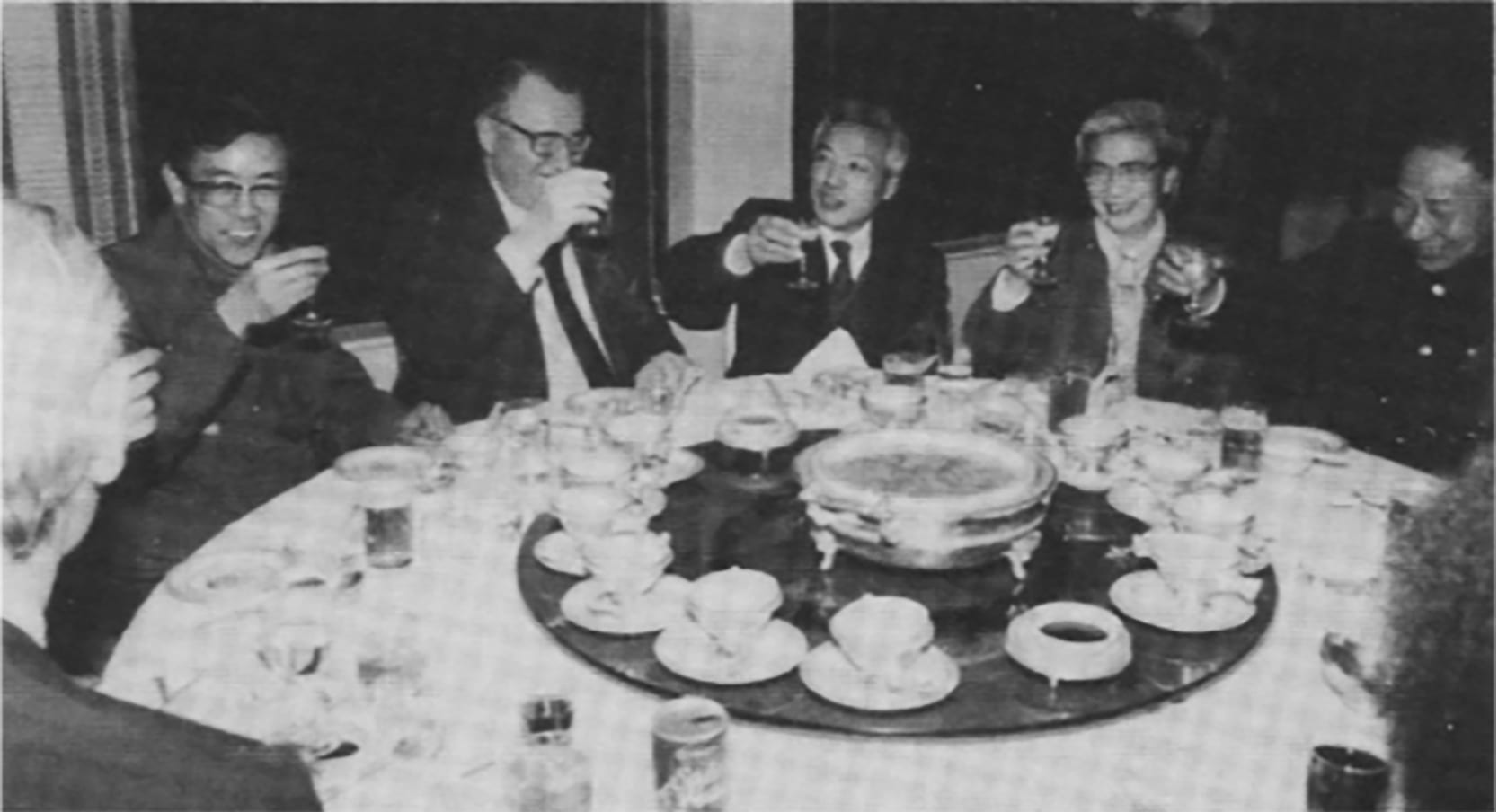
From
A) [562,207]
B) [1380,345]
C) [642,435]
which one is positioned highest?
[562,207]

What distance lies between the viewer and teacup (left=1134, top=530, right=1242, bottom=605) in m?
1.74

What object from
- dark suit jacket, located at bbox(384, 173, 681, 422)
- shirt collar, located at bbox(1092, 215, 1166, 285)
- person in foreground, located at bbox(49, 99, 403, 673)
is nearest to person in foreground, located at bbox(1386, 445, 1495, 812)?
shirt collar, located at bbox(1092, 215, 1166, 285)

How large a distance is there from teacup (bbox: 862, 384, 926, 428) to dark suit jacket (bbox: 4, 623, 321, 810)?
137 centimetres

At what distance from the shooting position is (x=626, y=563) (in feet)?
5.73

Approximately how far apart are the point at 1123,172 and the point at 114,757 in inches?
93.5

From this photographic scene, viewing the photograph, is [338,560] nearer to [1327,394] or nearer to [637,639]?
[637,639]

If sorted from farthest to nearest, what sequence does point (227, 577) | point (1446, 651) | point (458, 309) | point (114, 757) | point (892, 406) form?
point (458, 309)
point (892, 406)
point (227, 577)
point (1446, 651)
point (114, 757)

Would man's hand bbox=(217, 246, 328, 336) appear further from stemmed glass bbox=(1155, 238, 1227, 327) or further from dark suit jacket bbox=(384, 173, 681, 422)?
stemmed glass bbox=(1155, 238, 1227, 327)

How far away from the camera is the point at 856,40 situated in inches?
123

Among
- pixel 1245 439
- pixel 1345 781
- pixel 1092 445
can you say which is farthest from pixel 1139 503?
pixel 1345 781

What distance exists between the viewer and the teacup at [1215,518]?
1.78 meters

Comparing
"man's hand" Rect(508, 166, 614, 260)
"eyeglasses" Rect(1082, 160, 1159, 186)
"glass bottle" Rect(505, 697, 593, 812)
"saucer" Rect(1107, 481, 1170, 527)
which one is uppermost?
"eyeglasses" Rect(1082, 160, 1159, 186)

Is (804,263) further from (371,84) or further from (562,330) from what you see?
(371,84)

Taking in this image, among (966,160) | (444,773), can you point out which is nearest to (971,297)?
(966,160)
